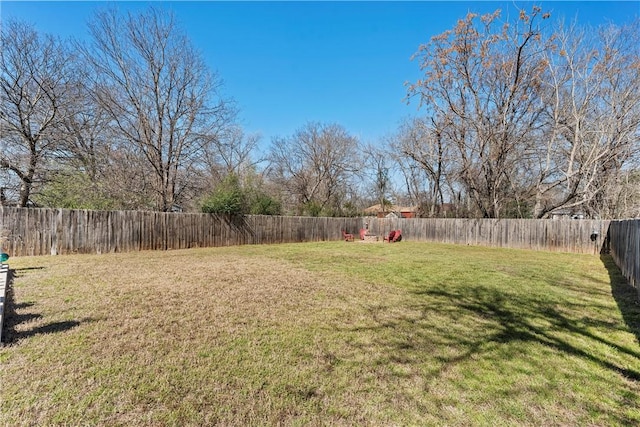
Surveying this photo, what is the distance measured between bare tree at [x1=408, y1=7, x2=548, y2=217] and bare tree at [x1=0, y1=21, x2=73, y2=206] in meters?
16.0

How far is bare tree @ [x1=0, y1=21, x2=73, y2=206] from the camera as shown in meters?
11.0

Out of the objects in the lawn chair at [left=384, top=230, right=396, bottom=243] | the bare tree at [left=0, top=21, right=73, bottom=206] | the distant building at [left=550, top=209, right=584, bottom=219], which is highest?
the bare tree at [left=0, top=21, right=73, bottom=206]

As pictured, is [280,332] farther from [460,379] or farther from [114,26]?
[114,26]

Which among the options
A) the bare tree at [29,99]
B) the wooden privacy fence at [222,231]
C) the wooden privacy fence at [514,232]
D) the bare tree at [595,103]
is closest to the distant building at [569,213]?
the bare tree at [595,103]

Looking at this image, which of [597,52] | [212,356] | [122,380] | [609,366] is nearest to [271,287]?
[212,356]

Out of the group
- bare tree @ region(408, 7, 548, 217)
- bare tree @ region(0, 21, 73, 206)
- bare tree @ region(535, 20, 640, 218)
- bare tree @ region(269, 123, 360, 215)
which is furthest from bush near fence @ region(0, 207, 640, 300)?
bare tree @ region(269, 123, 360, 215)

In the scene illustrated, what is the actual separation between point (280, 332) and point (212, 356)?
781 mm

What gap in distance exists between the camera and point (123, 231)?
33.5 ft

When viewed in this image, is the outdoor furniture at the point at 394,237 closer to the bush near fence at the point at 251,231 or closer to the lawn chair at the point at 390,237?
the lawn chair at the point at 390,237

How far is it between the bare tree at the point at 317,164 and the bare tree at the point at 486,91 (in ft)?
39.5

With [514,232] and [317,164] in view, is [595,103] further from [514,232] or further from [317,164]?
[317,164]

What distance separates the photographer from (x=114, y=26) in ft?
43.3

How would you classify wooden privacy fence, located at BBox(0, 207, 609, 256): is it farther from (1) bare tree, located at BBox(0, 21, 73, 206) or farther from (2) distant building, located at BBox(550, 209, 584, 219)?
(2) distant building, located at BBox(550, 209, 584, 219)

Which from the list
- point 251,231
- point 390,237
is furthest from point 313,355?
point 390,237
